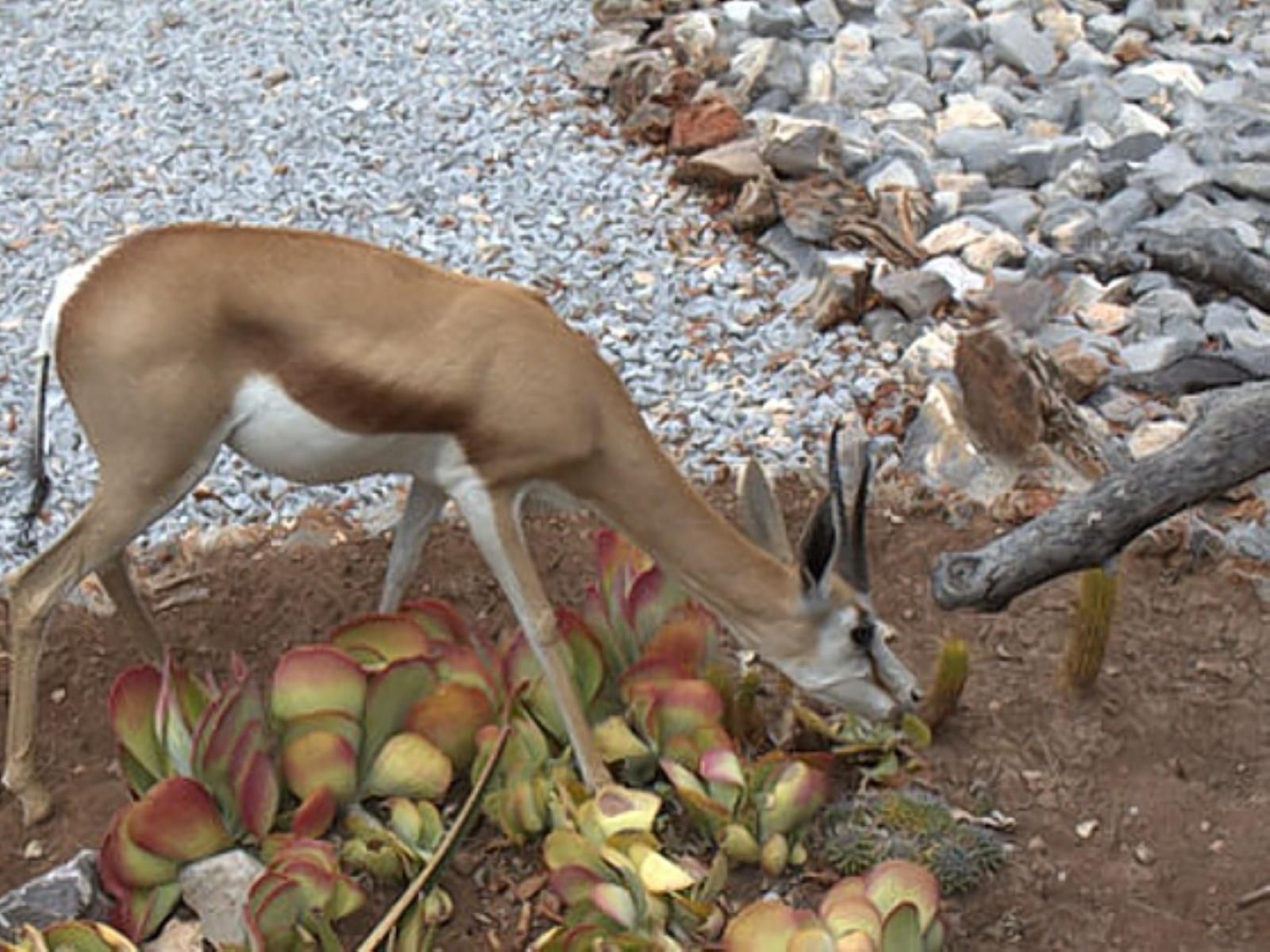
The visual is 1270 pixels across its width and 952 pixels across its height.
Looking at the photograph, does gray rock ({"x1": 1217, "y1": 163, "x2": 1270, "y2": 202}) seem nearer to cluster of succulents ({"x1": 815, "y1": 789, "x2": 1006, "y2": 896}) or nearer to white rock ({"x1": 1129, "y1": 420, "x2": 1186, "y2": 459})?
white rock ({"x1": 1129, "y1": 420, "x2": 1186, "y2": 459})

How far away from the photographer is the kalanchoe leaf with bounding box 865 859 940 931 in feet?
9.70

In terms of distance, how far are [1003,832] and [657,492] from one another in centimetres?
83

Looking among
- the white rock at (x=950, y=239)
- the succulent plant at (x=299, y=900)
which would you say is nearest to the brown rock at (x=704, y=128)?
the white rock at (x=950, y=239)

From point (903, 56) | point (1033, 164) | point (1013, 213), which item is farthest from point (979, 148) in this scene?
point (903, 56)

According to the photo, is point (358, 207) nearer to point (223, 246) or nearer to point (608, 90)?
point (608, 90)

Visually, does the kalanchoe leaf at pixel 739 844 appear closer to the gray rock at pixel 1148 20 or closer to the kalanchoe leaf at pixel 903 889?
the kalanchoe leaf at pixel 903 889

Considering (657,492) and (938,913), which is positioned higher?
(657,492)

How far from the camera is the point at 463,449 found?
327 centimetres

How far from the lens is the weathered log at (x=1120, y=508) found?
302 centimetres

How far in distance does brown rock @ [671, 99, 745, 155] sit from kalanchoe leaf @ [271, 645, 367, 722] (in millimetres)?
2767

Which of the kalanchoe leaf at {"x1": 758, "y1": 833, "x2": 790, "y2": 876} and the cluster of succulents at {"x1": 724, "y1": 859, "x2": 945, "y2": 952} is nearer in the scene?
the cluster of succulents at {"x1": 724, "y1": 859, "x2": 945, "y2": 952}

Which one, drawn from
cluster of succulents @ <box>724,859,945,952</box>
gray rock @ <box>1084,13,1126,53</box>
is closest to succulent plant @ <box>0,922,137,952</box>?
Result: cluster of succulents @ <box>724,859,945,952</box>

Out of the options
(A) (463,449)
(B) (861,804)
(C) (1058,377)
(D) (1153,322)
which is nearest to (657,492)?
(A) (463,449)

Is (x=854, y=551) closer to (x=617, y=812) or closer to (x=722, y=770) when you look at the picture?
(x=722, y=770)
